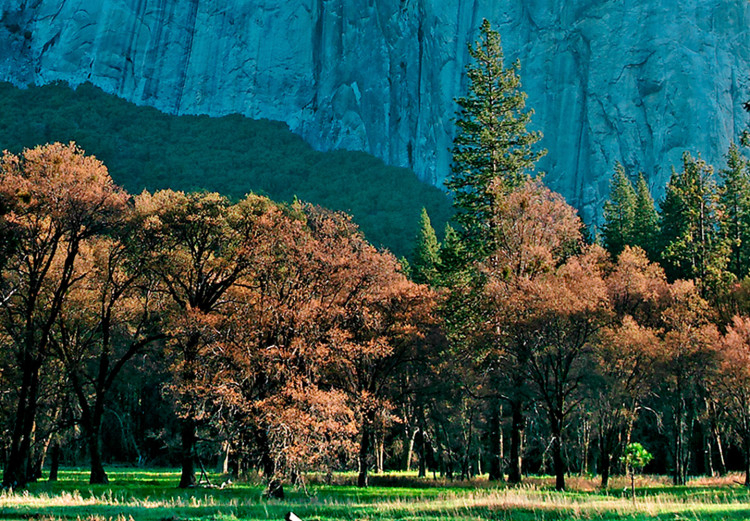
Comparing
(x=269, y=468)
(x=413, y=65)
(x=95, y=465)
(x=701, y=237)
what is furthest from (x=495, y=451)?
(x=413, y=65)

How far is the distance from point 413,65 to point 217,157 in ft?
153

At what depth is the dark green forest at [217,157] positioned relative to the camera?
10631 cm

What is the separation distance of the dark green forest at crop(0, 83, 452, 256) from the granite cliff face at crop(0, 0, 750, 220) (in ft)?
22.9

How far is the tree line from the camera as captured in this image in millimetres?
27844

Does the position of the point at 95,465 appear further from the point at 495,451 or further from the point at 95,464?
the point at 495,451

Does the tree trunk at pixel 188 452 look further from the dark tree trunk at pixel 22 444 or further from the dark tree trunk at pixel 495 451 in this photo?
the dark tree trunk at pixel 495 451

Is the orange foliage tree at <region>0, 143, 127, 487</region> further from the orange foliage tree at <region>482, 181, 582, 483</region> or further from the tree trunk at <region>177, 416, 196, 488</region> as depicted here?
the orange foliage tree at <region>482, 181, 582, 483</region>

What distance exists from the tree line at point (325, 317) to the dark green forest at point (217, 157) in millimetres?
54515

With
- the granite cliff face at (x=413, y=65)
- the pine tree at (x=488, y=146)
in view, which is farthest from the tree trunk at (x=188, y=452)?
the granite cliff face at (x=413, y=65)

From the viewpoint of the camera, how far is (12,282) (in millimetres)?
31969

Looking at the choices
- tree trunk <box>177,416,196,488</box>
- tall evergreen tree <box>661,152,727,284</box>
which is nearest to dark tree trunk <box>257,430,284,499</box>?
tree trunk <box>177,416,196,488</box>

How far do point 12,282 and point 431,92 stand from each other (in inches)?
4624

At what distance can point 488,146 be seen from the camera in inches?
1532

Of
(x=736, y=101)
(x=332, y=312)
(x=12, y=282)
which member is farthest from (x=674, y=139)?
(x=12, y=282)
